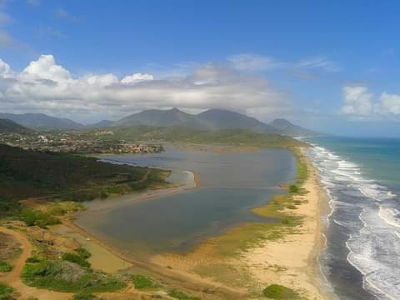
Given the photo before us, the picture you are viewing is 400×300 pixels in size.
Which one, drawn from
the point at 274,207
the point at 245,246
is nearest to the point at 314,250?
the point at 245,246

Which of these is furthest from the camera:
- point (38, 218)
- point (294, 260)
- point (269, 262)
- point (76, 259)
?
point (38, 218)

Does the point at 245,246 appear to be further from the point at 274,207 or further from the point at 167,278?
the point at 274,207

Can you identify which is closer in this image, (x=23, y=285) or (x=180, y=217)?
(x=23, y=285)

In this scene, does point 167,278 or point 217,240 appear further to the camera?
point 217,240

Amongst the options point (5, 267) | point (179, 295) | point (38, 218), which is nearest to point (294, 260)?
point (179, 295)

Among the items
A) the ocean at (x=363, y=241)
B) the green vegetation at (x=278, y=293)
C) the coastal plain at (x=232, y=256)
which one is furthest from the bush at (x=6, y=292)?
the ocean at (x=363, y=241)

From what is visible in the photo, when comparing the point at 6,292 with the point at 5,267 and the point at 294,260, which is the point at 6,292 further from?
the point at 294,260
